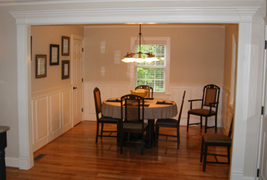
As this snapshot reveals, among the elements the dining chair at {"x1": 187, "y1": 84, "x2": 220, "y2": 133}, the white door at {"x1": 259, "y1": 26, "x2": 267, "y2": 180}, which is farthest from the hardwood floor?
the dining chair at {"x1": 187, "y1": 84, "x2": 220, "y2": 133}

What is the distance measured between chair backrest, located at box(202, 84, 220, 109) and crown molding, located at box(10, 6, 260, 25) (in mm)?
3106

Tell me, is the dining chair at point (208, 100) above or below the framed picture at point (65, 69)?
below

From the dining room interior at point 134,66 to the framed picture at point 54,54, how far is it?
12cm

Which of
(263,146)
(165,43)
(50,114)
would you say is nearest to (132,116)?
(50,114)

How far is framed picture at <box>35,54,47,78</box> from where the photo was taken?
482 centimetres

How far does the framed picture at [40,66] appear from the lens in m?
4.82

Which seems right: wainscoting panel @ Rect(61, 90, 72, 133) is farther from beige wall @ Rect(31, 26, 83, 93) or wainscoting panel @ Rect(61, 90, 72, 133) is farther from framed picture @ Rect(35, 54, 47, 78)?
framed picture @ Rect(35, 54, 47, 78)

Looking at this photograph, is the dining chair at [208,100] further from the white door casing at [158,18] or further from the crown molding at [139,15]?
the crown molding at [139,15]

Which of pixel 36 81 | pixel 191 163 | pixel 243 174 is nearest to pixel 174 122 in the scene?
pixel 191 163

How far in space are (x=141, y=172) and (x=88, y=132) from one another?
2.41m

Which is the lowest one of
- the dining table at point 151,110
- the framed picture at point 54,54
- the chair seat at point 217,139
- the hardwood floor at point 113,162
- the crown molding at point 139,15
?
the hardwood floor at point 113,162

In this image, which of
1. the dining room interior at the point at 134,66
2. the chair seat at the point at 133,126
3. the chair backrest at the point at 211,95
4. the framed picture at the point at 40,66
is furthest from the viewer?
the chair backrest at the point at 211,95

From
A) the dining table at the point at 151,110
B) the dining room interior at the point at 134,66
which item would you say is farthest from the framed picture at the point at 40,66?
the dining table at the point at 151,110

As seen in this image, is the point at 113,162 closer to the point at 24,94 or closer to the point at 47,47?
the point at 24,94
